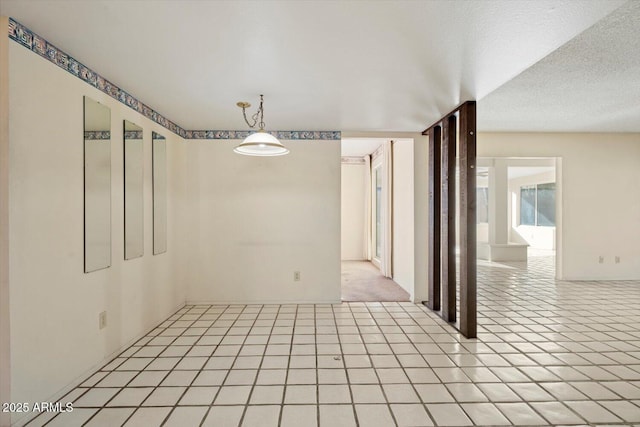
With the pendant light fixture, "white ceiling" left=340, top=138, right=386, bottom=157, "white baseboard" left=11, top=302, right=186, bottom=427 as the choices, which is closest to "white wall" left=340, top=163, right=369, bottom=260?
"white ceiling" left=340, top=138, right=386, bottom=157

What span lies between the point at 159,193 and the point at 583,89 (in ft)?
15.6

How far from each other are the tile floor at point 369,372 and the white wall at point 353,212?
4.22 m

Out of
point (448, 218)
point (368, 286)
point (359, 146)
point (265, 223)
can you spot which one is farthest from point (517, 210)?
point (265, 223)

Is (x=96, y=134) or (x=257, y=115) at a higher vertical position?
(x=257, y=115)

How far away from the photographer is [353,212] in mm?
8211

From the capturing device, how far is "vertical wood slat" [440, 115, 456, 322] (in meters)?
3.51

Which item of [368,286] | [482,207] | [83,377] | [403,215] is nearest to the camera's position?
[83,377]

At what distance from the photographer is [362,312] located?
3861 millimetres

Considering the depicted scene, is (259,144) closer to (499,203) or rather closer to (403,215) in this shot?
(403,215)

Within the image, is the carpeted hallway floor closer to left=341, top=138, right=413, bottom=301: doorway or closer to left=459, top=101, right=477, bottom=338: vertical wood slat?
left=341, top=138, right=413, bottom=301: doorway

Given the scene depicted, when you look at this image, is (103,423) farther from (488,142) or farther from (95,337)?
(488,142)

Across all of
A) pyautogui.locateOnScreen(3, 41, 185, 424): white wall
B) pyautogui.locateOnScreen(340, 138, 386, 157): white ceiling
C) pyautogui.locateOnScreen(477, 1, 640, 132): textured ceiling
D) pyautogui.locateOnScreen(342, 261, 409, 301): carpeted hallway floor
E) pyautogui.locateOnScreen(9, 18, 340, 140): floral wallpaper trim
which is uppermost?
pyautogui.locateOnScreen(340, 138, 386, 157): white ceiling

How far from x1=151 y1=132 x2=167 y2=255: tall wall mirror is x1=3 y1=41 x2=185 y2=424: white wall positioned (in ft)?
2.11

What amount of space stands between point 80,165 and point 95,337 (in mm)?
1323
